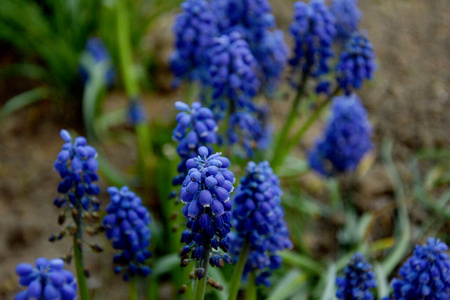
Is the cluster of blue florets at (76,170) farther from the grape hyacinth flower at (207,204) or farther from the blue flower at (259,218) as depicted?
the blue flower at (259,218)

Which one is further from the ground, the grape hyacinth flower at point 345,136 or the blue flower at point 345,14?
the blue flower at point 345,14

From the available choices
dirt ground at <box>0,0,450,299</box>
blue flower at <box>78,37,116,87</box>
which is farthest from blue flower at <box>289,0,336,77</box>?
blue flower at <box>78,37,116,87</box>

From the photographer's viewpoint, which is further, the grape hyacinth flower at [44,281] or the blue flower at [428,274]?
the blue flower at [428,274]

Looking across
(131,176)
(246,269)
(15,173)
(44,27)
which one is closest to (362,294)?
(246,269)

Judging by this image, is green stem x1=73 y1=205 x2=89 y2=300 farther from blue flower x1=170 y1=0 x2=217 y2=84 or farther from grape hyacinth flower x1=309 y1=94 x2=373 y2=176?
grape hyacinth flower x1=309 y1=94 x2=373 y2=176

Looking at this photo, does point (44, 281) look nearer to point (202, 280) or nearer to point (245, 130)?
point (202, 280)

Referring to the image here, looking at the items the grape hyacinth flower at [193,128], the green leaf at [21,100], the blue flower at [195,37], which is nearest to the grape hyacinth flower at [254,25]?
the blue flower at [195,37]

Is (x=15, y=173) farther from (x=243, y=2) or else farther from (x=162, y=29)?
(x=243, y=2)
